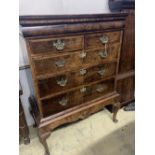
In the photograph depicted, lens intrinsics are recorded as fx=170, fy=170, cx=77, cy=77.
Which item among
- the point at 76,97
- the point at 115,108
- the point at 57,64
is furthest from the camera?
the point at 115,108

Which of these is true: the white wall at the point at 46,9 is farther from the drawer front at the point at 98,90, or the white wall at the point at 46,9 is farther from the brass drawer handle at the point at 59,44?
the drawer front at the point at 98,90

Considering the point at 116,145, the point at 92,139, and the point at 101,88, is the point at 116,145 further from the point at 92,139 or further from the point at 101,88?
the point at 101,88

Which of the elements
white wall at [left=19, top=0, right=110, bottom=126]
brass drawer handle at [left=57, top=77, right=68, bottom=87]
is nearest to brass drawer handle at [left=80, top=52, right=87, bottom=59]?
brass drawer handle at [left=57, top=77, right=68, bottom=87]

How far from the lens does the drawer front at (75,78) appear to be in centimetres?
127

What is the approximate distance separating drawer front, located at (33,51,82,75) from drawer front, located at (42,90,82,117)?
240 millimetres

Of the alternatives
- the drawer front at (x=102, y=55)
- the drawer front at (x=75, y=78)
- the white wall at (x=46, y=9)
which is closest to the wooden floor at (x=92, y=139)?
the white wall at (x=46, y=9)

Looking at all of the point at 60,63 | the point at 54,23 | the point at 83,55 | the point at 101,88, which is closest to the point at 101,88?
the point at 101,88

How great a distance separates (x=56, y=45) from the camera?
117 cm

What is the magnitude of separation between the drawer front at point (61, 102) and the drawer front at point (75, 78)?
0.24ft

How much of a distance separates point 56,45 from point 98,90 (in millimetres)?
632

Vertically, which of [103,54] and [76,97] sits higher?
[103,54]
